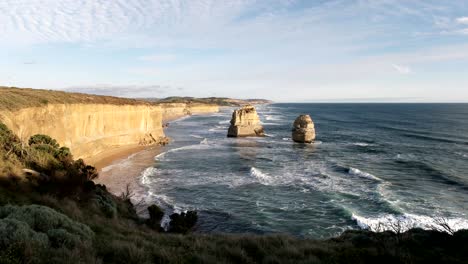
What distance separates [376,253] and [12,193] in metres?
12.1

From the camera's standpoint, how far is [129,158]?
1761 inches

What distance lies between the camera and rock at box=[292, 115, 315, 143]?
198ft

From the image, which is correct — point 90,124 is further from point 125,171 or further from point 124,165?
point 125,171

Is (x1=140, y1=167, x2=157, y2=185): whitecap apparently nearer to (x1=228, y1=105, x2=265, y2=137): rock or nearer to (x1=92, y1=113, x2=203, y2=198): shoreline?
(x1=92, y1=113, x2=203, y2=198): shoreline

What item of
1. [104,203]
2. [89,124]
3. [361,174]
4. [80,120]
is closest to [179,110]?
[89,124]

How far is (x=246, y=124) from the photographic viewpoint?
68.6 m

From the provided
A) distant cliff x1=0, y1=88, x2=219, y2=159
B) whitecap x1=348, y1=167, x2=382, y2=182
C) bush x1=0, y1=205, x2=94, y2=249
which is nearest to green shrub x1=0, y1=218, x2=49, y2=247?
bush x1=0, y1=205, x2=94, y2=249

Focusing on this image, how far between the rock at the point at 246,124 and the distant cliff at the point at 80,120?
510 inches

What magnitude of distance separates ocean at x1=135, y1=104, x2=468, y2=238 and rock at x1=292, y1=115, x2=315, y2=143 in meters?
4.74

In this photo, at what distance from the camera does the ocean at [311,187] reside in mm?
23344

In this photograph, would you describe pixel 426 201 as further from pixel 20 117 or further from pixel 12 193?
pixel 20 117

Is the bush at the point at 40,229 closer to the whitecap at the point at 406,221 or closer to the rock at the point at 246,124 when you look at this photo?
the whitecap at the point at 406,221

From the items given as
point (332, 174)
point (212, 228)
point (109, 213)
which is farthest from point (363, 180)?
point (109, 213)

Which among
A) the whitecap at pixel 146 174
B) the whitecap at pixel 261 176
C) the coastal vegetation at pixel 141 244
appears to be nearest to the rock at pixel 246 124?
the whitecap at pixel 261 176
